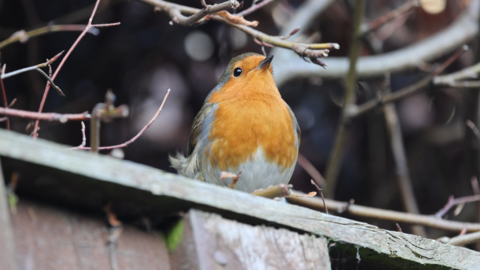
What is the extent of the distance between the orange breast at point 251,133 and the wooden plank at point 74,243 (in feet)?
4.92

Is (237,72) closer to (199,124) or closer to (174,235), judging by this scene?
(199,124)

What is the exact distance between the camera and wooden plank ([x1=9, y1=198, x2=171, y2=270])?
1340mm

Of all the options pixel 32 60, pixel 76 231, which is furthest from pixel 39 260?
pixel 32 60

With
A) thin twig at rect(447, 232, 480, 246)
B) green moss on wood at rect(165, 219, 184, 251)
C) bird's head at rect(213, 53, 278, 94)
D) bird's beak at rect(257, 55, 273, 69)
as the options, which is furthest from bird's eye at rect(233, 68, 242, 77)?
green moss on wood at rect(165, 219, 184, 251)

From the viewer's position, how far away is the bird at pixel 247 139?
304 cm

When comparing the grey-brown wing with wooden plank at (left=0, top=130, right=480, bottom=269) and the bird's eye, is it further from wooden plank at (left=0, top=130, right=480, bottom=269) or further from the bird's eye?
wooden plank at (left=0, top=130, right=480, bottom=269)

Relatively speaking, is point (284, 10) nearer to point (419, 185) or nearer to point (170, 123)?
point (170, 123)

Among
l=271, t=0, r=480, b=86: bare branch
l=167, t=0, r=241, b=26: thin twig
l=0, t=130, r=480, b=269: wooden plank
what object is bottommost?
l=0, t=130, r=480, b=269: wooden plank

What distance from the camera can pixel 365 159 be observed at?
5973 millimetres

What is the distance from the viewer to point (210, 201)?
155cm

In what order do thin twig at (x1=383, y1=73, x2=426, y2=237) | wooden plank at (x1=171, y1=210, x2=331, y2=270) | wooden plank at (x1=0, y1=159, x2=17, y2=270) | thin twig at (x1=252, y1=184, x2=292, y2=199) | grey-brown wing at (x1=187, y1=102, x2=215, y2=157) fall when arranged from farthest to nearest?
thin twig at (x1=383, y1=73, x2=426, y2=237)
grey-brown wing at (x1=187, y1=102, x2=215, y2=157)
thin twig at (x1=252, y1=184, x2=292, y2=199)
wooden plank at (x1=171, y1=210, x2=331, y2=270)
wooden plank at (x1=0, y1=159, x2=17, y2=270)

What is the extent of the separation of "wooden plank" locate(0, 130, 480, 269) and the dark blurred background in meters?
2.50

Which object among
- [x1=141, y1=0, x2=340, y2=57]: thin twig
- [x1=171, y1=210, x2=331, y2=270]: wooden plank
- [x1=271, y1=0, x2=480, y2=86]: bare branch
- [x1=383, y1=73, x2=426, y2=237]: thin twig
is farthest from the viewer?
[x1=383, y1=73, x2=426, y2=237]: thin twig

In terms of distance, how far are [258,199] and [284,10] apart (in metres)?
4.22
